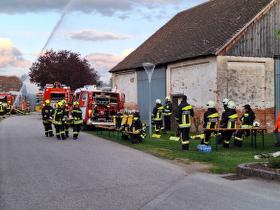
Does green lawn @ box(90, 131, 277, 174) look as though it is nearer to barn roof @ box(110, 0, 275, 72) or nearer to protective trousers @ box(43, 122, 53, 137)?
protective trousers @ box(43, 122, 53, 137)

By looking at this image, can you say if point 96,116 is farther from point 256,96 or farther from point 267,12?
point 267,12

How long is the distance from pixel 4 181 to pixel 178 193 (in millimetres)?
3656

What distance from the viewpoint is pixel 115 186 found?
8680 millimetres

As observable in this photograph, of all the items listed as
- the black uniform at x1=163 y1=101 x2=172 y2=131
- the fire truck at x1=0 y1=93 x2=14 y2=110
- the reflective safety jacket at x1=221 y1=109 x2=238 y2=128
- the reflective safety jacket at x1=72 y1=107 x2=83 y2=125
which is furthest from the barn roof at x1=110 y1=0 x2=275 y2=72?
the fire truck at x1=0 y1=93 x2=14 y2=110

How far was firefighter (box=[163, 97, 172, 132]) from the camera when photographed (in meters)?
22.2

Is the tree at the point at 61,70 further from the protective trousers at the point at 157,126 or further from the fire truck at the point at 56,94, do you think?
the protective trousers at the point at 157,126

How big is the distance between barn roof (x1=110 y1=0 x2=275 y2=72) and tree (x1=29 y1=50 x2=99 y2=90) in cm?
1437

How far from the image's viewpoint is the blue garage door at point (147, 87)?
86.3 ft

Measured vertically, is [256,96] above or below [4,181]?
above

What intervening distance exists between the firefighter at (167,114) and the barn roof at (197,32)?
262cm

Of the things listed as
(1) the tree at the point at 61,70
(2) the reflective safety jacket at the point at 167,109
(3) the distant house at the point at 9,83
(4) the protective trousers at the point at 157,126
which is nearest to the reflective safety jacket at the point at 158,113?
(4) the protective trousers at the point at 157,126

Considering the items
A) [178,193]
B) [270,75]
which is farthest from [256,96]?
[178,193]

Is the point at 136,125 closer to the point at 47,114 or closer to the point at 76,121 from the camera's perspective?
the point at 76,121

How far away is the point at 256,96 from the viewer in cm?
2220
